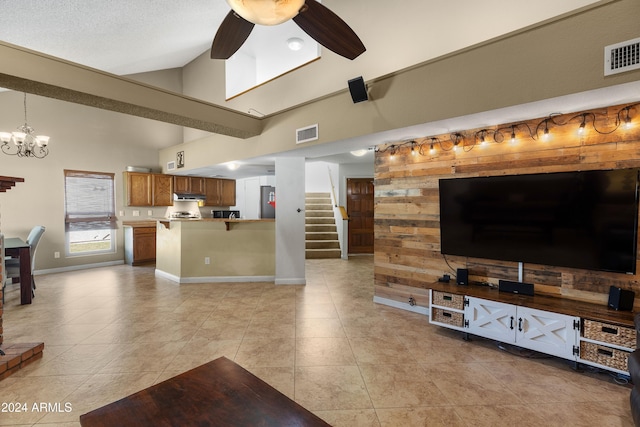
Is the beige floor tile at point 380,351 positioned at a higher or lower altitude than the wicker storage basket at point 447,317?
lower

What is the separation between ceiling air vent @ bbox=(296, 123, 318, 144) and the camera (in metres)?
3.86

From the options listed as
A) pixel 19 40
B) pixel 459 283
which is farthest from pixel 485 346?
pixel 19 40

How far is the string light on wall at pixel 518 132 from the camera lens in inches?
97.4

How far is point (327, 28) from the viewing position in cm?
201

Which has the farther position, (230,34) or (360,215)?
(360,215)

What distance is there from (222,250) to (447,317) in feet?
12.8

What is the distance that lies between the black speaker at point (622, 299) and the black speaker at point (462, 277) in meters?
1.18

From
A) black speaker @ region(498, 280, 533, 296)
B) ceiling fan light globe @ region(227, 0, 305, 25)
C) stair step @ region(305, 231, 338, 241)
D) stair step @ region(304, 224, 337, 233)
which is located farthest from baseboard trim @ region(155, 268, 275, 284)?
ceiling fan light globe @ region(227, 0, 305, 25)

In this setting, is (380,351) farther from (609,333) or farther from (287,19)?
(287,19)

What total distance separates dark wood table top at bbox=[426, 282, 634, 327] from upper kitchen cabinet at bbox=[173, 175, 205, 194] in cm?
667

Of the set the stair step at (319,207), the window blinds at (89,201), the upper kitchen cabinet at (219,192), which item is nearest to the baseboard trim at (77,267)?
the window blinds at (89,201)

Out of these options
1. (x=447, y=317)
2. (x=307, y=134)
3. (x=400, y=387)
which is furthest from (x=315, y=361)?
(x=307, y=134)

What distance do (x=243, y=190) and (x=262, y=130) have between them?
573cm

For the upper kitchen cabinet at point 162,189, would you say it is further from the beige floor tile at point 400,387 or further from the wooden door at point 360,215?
the beige floor tile at point 400,387
